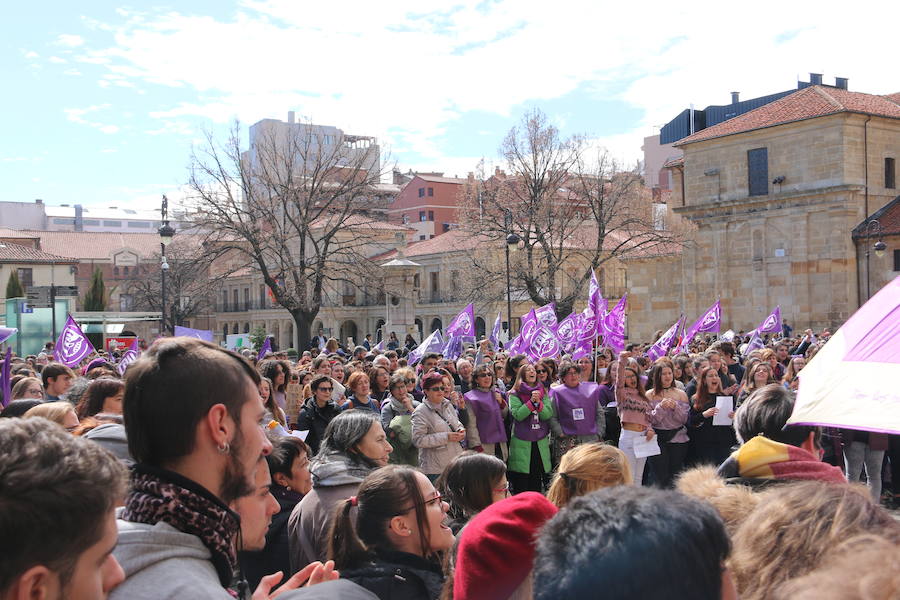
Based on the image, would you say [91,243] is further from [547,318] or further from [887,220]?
[547,318]

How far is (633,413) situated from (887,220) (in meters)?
34.1

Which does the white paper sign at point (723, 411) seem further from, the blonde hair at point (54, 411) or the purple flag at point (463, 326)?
the purple flag at point (463, 326)

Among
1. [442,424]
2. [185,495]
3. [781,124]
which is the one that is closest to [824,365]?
[185,495]

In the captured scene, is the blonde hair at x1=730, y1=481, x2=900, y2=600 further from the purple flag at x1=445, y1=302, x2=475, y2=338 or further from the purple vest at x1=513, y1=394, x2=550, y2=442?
the purple flag at x1=445, y1=302, x2=475, y2=338

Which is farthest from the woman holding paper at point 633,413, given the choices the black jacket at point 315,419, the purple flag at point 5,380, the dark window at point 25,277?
the dark window at point 25,277

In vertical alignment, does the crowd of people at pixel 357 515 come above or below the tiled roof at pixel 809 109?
below

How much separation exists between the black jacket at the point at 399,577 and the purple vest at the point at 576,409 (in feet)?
22.6

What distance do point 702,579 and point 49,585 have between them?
1244mm

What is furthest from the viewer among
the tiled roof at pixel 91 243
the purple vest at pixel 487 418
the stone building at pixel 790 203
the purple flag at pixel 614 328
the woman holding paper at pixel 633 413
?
the tiled roof at pixel 91 243

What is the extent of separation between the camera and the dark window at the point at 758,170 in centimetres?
4219

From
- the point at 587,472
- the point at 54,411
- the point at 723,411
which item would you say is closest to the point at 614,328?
the point at 723,411

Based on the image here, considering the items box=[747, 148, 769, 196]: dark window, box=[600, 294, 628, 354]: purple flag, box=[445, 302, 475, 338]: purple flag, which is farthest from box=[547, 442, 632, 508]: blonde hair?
box=[747, 148, 769, 196]: dark window

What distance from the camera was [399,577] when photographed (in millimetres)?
3646

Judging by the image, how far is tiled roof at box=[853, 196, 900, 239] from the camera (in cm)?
3838
